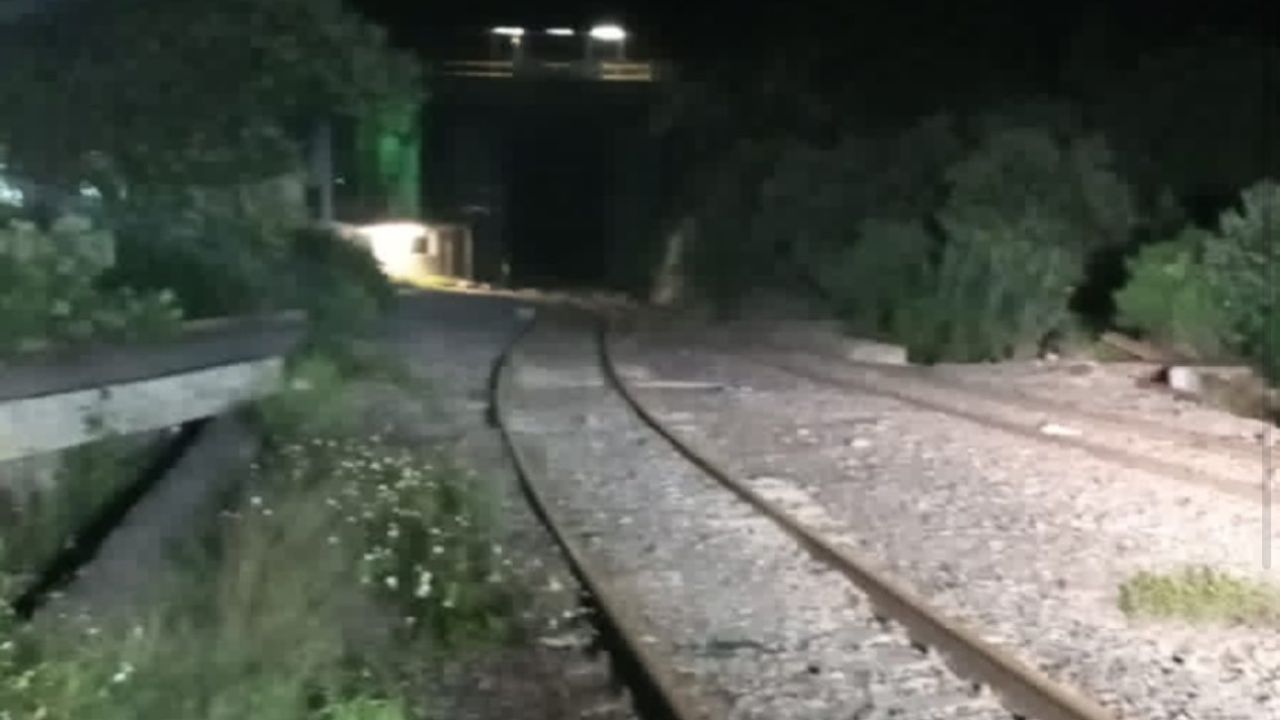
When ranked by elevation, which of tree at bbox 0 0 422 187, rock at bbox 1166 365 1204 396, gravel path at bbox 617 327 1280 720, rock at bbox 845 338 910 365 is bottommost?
rock at bbox 845 338 910 365

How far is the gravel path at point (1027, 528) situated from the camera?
34.0 ft

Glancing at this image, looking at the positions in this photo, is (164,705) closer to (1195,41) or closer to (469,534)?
(469,534)

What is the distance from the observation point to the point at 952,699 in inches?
379

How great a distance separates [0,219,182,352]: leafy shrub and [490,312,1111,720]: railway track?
304cm

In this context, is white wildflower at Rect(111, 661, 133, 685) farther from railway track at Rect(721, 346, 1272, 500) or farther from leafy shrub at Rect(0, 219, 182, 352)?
railway track at Rect(721, 346, 1272, 500)

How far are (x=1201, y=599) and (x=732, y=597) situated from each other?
8.04 feet

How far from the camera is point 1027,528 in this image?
14789 mm

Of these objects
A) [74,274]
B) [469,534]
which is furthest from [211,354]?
[469,534]

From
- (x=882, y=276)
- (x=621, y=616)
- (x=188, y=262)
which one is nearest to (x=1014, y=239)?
(x=882, y=276)

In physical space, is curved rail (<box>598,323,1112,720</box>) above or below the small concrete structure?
above

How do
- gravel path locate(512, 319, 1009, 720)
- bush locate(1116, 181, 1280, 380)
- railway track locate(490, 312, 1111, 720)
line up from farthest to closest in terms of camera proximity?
1. bush locate(1116, 181, 1280, 380)
2. gravel path locate(512, 319, 1009, 720)
3. railway track locate(490, 312, 1111, 720)

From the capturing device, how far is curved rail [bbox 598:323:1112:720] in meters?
9.30

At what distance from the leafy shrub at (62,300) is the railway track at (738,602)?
120 inches

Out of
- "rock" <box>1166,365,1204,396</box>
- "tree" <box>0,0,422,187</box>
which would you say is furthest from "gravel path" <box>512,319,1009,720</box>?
"rock" <box>1166,365,1204,396</box>
